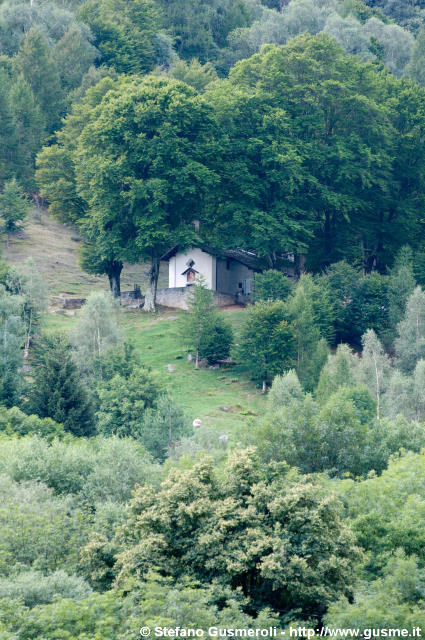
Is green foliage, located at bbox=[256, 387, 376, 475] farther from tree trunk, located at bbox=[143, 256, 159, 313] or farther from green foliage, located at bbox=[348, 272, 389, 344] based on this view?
tree trunk, located at bbox=[143, 256, 159, 313]

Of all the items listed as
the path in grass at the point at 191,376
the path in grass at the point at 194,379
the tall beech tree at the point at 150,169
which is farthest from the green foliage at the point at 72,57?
the path in grass at the point at 194,379

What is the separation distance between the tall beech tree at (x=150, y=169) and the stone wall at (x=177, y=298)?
4.92 ft

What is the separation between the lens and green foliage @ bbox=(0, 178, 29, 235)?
86000 millimetres

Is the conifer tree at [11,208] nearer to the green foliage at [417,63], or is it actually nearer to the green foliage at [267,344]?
the green foliage at [267,344]

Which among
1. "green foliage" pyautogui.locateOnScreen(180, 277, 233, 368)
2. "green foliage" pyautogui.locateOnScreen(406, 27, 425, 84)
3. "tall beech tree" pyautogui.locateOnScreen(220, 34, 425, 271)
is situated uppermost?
"green foliage" pyautogui.locateOnScreen(406, 27, 425, 84)

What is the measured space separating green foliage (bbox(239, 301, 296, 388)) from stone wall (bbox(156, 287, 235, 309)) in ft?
42.2

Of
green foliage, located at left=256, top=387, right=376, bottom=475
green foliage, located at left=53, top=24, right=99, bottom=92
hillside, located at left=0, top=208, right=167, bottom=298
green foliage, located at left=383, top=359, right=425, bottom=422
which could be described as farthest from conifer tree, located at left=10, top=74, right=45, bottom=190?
green foliage, located at left=256, top=387, right=376, bottom=475

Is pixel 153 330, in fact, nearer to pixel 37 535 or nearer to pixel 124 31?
pixel 37 535

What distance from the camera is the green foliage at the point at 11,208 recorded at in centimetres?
8600

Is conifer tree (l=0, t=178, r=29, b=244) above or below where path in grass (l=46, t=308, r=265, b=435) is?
above

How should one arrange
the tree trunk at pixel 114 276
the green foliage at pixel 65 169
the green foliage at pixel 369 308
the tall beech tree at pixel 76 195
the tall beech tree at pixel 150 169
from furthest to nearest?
the green foliage at pixel 65 169, the tree trunk at pixel 114 276, the tall beech tree at pixel 76 195, the tall beech tree at pixel 150 169, the green foliage at pixel 369 308

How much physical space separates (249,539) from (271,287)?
4413 cm

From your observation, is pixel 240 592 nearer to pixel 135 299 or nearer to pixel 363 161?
pixel 135 299

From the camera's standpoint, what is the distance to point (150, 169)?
79.6 m
